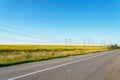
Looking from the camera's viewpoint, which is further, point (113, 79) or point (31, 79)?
point (113, 79)

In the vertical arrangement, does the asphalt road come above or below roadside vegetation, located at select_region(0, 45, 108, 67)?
below

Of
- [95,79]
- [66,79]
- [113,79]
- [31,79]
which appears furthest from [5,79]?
[113,79]

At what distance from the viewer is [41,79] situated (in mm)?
8562

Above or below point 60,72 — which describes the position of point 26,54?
above

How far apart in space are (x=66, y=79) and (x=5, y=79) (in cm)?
257

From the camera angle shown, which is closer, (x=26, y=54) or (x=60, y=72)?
(x=60, y=72)

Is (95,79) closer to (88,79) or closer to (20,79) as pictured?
(88,79)

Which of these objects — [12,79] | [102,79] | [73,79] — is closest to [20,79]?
[12,79]

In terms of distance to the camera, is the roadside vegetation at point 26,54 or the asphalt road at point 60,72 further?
the roadside vegetation at point 26,54

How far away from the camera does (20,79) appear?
848 cm

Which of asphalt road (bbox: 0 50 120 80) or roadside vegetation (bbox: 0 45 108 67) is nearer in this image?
asphalt road (bbox: 0 50 120 80)

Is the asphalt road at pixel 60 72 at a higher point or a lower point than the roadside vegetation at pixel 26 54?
lower

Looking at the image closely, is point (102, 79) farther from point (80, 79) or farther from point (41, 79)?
point (41, 79)

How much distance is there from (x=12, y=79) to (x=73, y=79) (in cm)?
259
